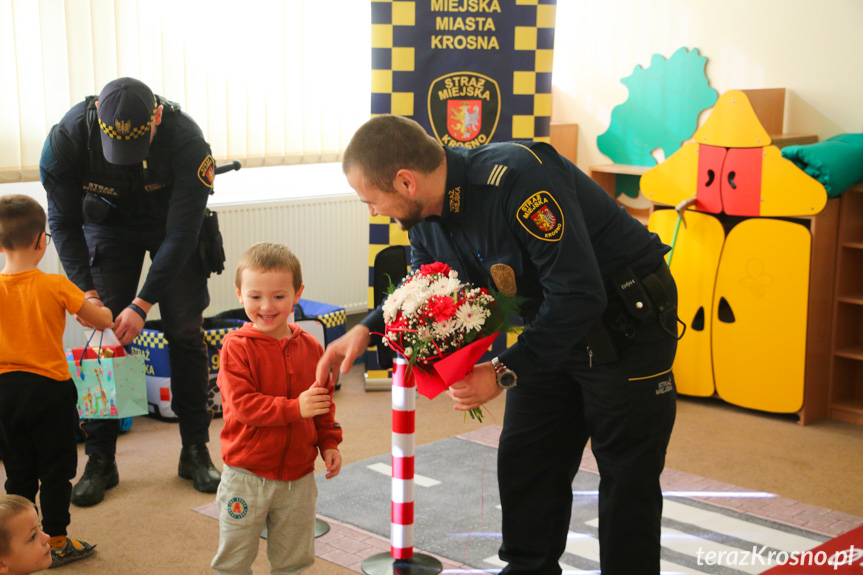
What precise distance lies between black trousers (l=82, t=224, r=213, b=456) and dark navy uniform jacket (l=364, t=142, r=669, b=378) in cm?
135

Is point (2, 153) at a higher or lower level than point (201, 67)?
lower

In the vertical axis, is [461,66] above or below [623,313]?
above

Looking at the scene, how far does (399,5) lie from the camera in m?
4.36

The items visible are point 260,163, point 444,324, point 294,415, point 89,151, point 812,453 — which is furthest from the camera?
point 260,163

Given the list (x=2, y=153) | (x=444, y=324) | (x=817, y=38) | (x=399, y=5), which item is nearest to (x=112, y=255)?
(x=2, y=153)

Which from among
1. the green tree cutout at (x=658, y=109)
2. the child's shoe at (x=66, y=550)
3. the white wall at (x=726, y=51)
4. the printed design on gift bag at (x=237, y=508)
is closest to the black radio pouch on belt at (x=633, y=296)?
the printed design on gift bag at (x=237, y=508)

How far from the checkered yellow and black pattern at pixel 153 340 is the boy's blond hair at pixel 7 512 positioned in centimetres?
220

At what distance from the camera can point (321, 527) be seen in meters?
2.91

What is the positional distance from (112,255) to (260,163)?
1.93m

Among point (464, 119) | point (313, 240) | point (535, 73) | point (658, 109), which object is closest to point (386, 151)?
point (464, 119)

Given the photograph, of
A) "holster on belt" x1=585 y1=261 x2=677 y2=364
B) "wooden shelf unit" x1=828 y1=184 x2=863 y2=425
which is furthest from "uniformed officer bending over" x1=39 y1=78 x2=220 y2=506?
"wooden shelf unit" x1=828 y1=184 x2=863 y2=425

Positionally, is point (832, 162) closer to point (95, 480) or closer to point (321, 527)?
point (321, 527)

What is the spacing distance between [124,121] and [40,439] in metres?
0.97

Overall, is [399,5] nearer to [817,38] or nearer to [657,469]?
[817,38]
